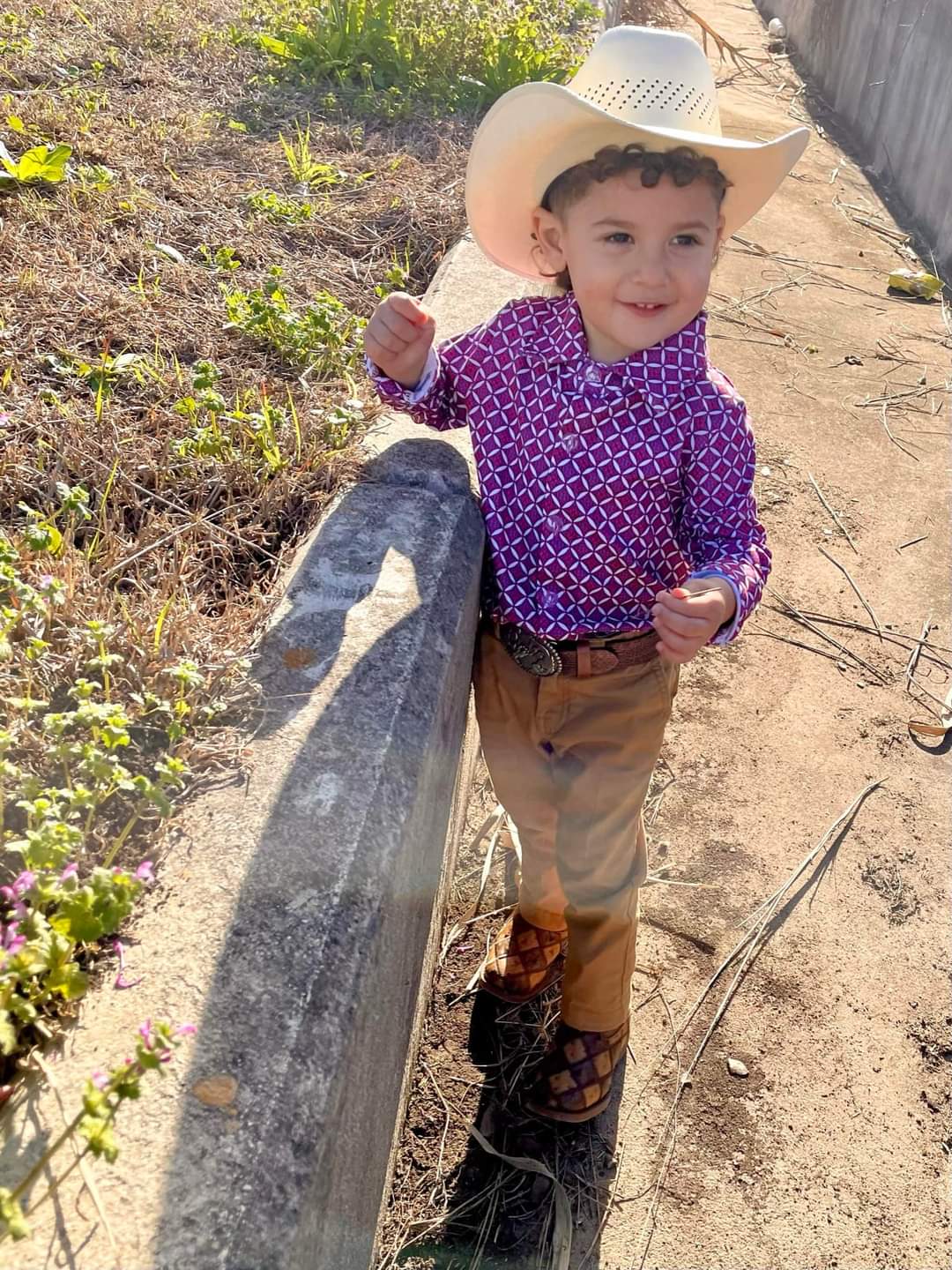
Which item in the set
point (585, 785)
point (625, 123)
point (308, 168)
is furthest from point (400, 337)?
point (308, 168)

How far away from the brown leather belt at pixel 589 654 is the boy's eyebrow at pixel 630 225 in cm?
71

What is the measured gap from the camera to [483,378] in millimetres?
2209

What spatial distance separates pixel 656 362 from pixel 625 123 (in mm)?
386

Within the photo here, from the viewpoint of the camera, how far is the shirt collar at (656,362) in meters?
2.02

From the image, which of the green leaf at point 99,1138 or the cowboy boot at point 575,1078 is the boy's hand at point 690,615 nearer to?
the cowboy boot at point 575,1078

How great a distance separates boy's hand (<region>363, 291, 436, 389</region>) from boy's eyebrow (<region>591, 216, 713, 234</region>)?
37 centimetres

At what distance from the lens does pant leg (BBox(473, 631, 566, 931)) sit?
227cm

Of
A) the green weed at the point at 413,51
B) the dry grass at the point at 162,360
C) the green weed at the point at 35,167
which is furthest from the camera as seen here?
the green weed at the point at 413,51

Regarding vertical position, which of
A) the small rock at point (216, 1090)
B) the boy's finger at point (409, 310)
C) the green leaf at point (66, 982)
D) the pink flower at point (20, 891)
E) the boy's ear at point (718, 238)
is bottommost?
the small rock at point (216, 1090)

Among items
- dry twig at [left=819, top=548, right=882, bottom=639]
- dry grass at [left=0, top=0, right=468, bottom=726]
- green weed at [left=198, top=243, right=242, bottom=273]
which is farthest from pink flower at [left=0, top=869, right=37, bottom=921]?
dry twig at [left=819, top=548, right=882, bottom=639]

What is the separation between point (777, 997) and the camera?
2477mm

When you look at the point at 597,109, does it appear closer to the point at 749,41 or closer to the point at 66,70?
the point at 66,70

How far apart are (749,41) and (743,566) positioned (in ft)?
34.5

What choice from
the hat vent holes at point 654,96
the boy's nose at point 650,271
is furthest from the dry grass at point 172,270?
the hat vent holes at point 654,96
